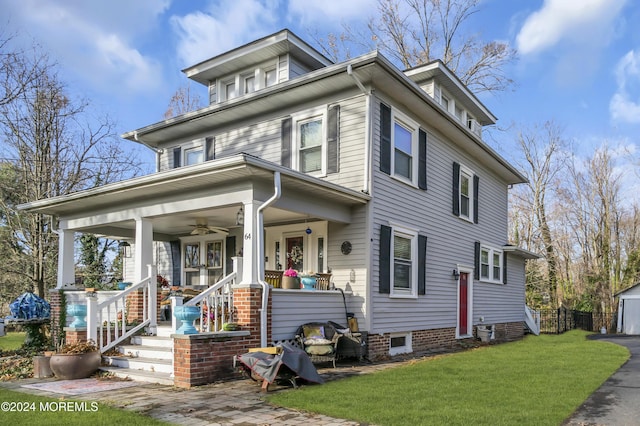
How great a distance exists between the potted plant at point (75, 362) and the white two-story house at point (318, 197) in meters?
1.90

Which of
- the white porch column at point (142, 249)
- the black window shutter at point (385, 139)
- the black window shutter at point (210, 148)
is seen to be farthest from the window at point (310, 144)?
the white porch column at point (142, 249)

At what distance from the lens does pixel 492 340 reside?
16188mm

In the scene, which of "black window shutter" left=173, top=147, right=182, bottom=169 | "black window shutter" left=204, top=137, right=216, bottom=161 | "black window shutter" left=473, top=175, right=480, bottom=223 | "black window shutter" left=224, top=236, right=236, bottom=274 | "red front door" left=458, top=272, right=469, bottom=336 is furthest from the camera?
"black window shutter" left=473, top=175, right=480, bottom=223

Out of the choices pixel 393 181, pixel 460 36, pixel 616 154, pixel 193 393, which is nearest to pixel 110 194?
pixel 193 393

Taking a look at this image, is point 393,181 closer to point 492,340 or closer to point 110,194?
point 110,194

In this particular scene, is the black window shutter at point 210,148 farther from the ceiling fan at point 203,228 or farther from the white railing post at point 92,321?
the white railing post at point 92,321

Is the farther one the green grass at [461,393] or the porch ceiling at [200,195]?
the porch ceiling at [200,195]

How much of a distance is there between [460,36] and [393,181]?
16.5 m

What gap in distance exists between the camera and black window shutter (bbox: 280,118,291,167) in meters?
11.7

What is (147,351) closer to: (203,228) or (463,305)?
(203,228)

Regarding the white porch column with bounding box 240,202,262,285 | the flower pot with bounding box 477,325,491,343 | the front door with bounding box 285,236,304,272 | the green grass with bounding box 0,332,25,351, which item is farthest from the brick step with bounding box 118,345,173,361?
the flower pot with bounding box 477,325,491,343

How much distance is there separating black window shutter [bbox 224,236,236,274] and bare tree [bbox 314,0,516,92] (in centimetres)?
1406

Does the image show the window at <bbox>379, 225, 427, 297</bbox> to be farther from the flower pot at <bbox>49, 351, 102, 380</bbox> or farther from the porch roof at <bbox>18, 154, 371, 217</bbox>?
the flower pot at <bbox>49, 351, 102, 380</bbox>

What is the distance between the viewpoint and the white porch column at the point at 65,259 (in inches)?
456
